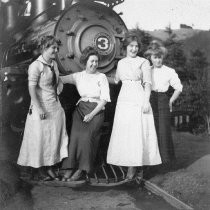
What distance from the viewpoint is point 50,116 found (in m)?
4.02

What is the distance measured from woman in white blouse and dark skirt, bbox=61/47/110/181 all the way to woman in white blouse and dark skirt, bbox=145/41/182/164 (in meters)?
1.03

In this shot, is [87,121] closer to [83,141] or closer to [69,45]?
[83,141]

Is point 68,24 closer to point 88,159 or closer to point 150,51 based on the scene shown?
point 150,51

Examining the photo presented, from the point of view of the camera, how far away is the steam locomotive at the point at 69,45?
15.7 feet

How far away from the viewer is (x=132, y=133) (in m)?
4.11

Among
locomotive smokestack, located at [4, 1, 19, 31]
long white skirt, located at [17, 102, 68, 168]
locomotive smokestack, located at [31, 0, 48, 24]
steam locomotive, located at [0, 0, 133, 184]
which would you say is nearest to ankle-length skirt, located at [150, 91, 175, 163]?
steam locomotive, located at [0, 0, 133, 184]

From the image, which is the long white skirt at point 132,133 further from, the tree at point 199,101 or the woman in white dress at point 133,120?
the tree at point 199,101

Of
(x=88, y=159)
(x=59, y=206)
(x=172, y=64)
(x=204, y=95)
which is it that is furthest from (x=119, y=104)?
(x=172, y=64)

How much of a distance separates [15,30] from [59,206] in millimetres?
3933

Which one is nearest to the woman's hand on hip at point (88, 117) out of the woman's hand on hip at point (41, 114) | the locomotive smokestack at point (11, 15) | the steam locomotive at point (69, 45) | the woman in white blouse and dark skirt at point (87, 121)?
the woman in white blouse and dark skirt at point (87, 121)

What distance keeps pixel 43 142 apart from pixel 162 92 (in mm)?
1833

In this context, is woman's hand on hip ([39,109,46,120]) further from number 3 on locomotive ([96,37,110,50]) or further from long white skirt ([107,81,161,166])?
number 3 on locomotive ([96,37,110,50])

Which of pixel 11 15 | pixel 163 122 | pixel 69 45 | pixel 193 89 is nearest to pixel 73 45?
pixel 69 45

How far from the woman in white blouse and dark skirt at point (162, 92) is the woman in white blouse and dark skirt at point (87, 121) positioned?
1034mm
